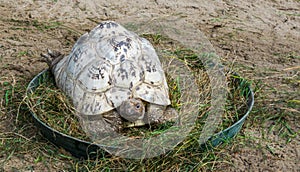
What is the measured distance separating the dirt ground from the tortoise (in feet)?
1.28

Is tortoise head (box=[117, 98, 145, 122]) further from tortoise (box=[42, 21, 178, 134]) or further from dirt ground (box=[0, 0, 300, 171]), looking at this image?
dirt ground (box=[0, 0, 300, 171])

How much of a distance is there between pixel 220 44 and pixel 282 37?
2.10 ft

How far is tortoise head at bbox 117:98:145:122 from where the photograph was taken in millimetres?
3102

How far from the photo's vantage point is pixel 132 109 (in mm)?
3098

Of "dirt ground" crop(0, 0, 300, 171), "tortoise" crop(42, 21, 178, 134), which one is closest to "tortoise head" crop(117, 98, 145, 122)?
"tortoise" crop(42, 21, 178, 134)

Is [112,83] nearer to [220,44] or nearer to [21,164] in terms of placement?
[21,164]

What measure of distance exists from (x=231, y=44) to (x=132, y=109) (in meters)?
1.81

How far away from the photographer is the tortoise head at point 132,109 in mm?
3102

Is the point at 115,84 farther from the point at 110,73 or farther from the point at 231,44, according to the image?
the point at 231,44

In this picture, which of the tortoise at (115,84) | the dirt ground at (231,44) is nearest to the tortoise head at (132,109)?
the tortoise at (115,84)

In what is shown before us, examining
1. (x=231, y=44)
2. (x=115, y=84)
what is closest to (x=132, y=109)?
(x=115, y=84)

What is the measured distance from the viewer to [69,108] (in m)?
3.30

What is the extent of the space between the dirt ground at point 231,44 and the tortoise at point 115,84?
15.3 inches

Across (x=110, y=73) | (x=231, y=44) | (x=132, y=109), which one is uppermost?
(x=110, y=73)
